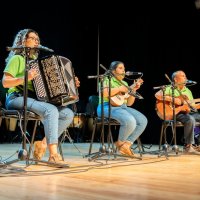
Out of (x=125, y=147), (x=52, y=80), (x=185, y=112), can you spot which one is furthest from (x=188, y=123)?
(x=52, y=80)

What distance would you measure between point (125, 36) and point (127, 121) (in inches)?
140

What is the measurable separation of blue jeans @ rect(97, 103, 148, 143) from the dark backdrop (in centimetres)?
268

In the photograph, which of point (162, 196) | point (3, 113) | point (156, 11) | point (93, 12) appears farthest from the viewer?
point (93, 12)

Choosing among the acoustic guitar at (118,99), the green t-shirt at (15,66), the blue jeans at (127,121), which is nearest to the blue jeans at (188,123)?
the blue jeans at (127,121)

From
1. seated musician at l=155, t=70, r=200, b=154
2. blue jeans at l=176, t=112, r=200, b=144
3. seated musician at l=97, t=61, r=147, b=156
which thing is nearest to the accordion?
seated musician at l=97, t=61, r=147, b=156

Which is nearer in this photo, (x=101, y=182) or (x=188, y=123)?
(x=101, y=182)

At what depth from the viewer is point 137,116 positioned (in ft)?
13.3

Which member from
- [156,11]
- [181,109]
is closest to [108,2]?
[156,11]

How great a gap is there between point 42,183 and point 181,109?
9.14ft

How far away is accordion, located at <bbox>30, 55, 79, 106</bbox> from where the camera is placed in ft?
9.84

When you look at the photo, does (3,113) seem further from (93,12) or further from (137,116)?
(93,12)

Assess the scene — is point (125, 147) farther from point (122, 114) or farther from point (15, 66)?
point (15, 66)

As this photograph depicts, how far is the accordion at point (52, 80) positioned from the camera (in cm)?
300

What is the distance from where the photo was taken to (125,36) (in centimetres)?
708
